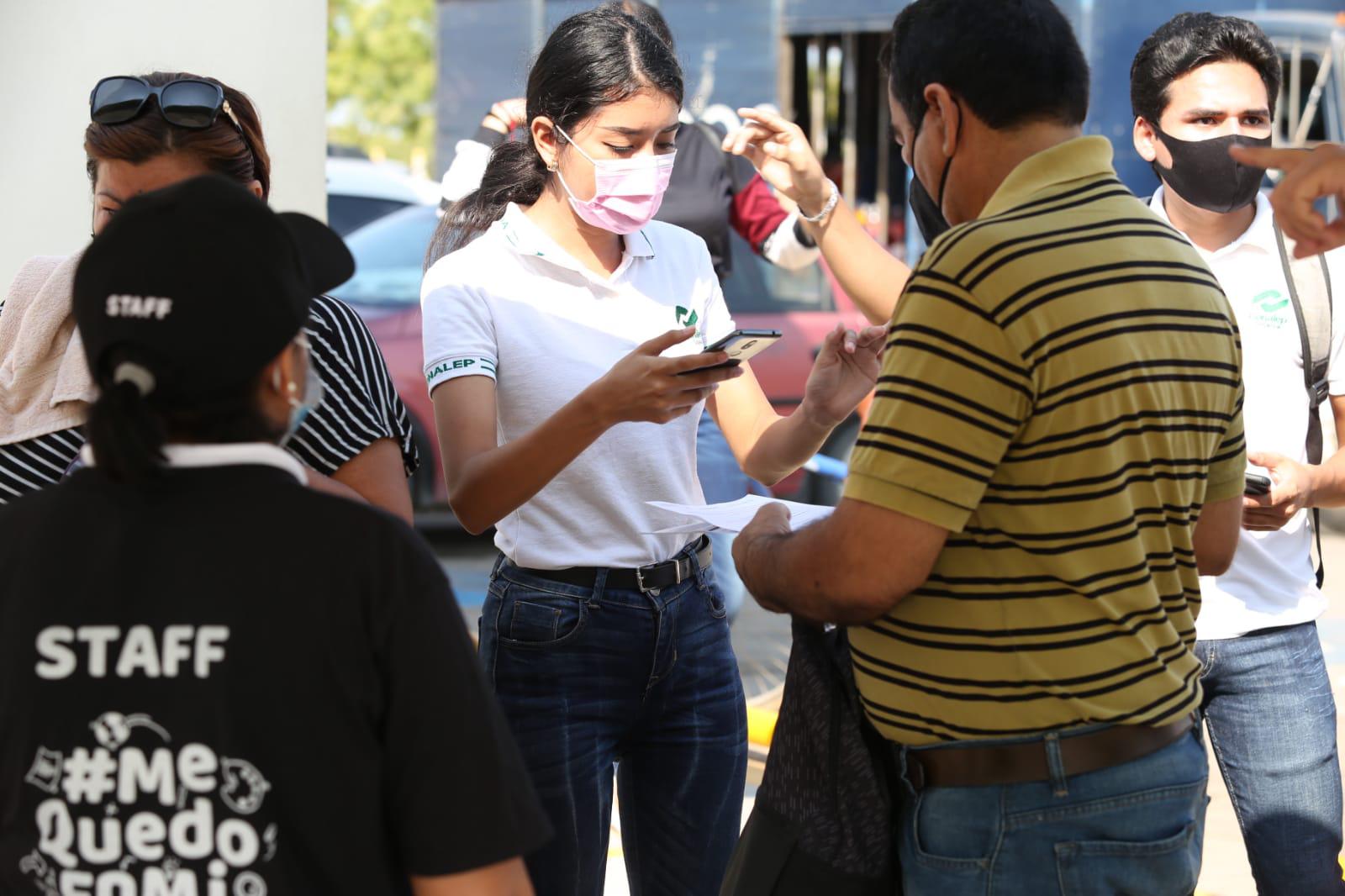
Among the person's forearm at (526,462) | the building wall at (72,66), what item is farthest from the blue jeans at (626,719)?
the building wall at (72,66)

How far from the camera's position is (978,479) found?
5.99 feet

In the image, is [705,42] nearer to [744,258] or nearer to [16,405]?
[744,258]

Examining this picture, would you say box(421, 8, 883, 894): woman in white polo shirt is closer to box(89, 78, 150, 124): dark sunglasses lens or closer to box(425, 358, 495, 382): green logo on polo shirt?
box(425, 358, 495, 382): green logo on polo shirt

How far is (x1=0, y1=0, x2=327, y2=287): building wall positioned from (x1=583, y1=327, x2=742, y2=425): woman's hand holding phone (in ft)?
6.47

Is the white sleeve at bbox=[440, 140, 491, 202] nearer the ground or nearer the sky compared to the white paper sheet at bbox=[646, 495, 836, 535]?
nearer the sky

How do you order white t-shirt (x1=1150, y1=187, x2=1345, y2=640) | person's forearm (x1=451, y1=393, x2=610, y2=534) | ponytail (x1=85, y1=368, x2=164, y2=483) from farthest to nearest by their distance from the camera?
1. white t-shirt (x1=1150, y1=187, x2=1345, y2=640)
2. person's forearm (x1=451, y1=393, x2=610, y2=534)
3. ponytail (x1=85, y1=368, x2=164, y2=483)

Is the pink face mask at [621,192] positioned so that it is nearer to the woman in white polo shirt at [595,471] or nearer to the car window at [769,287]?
the woman in white polo shirt at [595,471]

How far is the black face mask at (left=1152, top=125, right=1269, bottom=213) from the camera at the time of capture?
3.08m

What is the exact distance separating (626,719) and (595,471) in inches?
18.0

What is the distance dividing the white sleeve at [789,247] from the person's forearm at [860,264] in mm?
1374

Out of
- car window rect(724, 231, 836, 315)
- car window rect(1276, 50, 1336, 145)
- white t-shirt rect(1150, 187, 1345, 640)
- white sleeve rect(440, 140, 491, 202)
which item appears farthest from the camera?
car window rect(1276, 50, 1336, 145)

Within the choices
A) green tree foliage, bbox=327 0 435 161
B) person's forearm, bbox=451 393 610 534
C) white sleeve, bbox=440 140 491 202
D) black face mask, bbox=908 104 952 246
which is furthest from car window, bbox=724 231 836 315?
green tree foliage, bbox=327 0 435 161

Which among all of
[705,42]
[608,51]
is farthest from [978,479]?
[705,42]

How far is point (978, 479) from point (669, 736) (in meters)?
1.11
